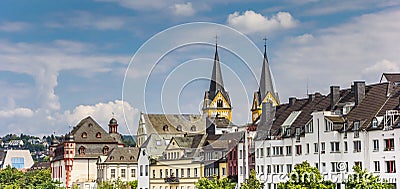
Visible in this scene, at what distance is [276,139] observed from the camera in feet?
325

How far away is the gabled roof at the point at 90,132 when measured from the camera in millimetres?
161750

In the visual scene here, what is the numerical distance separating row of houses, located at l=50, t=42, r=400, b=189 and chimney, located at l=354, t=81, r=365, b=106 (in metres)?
0.11

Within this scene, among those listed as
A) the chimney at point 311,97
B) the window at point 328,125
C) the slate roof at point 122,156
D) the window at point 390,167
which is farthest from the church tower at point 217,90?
the slate roof at point 122,156

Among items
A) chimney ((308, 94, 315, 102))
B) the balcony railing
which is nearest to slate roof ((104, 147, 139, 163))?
the balcony railing

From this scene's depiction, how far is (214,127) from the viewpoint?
366ft

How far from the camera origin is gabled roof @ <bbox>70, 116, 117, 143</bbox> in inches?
6368

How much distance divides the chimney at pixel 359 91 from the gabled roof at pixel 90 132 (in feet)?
274

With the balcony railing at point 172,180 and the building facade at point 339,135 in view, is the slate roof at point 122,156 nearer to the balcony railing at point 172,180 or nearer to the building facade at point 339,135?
the balcony railing at point 172,180

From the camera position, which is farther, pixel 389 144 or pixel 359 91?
pixel 359 91

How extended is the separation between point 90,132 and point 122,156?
44.8 feet

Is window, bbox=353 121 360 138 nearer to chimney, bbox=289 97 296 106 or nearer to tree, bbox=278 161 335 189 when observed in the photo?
tree, bbox=278 161 335 189

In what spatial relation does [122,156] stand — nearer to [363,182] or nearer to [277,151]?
[277,151]

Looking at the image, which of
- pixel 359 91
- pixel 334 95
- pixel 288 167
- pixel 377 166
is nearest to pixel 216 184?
pixel 288 167

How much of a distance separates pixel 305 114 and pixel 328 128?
9564mm
